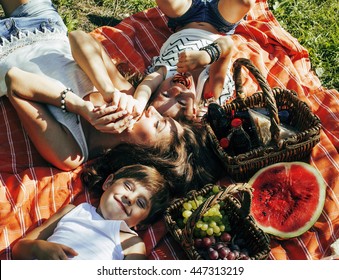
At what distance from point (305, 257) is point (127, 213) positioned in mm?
1247

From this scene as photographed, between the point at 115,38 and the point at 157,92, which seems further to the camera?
the point at 115,38

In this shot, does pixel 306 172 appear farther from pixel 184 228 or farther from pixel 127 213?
pixel 127 213

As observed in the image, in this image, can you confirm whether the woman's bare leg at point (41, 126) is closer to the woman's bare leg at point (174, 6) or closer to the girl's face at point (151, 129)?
the girl's face at point (151, 129)

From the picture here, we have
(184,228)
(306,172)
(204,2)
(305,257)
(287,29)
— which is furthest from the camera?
(287,29)

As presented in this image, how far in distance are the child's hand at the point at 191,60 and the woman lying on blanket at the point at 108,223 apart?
80cm

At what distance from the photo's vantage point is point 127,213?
11.2 ft

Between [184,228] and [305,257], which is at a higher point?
[184,228]

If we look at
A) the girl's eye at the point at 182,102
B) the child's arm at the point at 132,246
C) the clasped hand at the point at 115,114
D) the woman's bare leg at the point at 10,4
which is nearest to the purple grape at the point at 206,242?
the child's arm at the point at 132,246

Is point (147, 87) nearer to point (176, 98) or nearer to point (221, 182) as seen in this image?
point (176, 98)

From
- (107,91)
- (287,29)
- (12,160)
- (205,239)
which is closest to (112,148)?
(107,91)

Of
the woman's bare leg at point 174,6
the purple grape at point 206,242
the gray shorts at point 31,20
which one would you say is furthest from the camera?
the woman's bare leg at point 174,6

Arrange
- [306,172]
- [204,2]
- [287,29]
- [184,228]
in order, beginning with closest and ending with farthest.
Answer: [184,228]
[306,172]
[204,2]
[287,29]

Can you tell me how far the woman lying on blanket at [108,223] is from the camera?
3.23m

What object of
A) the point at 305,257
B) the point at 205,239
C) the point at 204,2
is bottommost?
the point at 305,257
